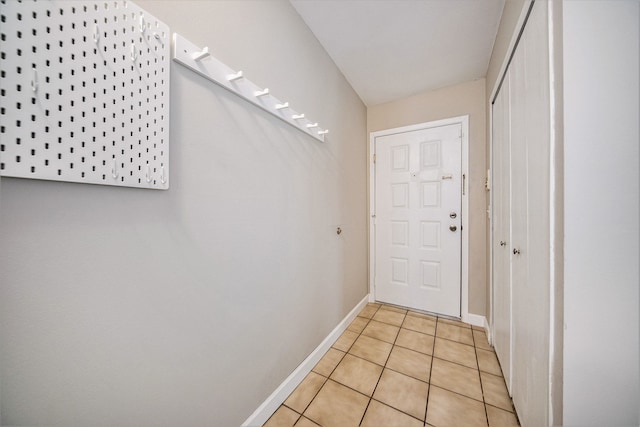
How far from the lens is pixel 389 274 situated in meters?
2.65

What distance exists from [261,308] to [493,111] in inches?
91.1

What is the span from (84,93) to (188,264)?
0.59 metres

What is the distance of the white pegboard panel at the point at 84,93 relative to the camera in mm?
470

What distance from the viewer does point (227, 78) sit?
97 cm

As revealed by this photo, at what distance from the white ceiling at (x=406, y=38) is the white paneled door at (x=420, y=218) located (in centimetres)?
55

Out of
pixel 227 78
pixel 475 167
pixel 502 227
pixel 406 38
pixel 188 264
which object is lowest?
pixel 188 264

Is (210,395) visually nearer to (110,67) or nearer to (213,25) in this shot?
(110,67)

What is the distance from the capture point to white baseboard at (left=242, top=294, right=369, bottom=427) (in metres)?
1.15

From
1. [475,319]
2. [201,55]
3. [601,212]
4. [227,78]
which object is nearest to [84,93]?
[201,55]

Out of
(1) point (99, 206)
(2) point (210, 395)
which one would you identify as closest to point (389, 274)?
(2) point (210, 395)

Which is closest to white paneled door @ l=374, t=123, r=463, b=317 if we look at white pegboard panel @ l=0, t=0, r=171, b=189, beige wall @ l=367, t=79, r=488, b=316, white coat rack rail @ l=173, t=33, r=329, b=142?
beige wall @ l=367, t=79, r=488, b=316

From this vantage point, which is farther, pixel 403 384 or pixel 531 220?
pixel 403 384

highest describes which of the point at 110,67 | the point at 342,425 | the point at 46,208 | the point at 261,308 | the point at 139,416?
the point at 110,67

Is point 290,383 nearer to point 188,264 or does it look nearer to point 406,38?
point 188,264
